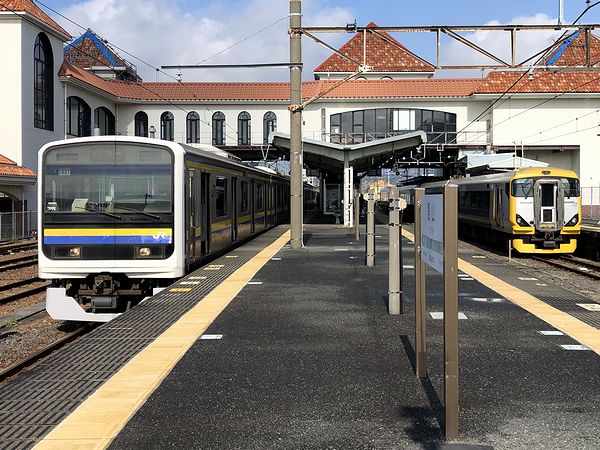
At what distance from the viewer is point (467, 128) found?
40062 millimetres

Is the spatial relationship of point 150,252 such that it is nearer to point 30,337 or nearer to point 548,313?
point 30,337

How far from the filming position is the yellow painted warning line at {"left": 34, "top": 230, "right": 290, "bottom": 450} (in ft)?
14.4

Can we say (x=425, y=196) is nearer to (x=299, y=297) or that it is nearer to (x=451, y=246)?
(x=451, y=246)

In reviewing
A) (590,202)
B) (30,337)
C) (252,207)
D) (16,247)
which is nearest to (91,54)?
(16,247)

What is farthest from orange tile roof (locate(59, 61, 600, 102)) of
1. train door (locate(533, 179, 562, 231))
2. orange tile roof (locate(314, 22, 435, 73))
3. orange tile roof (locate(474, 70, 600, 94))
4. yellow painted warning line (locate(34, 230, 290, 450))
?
yellow painted warning line (locate(34, 230, 290, 450))

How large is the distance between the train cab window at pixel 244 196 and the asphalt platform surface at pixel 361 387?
964 centimetres

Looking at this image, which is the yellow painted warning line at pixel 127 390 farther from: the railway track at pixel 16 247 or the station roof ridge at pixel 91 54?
the station roof ridge at pixel 91 54

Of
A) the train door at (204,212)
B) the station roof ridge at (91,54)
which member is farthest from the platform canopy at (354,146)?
the station roof ridge at (91,54)

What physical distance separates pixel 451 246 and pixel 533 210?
1519 centimetres

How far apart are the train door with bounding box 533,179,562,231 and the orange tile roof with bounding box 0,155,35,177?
60.0ft

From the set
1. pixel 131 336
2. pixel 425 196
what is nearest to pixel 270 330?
A: pixel 131 336

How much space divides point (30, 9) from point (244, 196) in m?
17.1

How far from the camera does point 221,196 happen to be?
1516cm

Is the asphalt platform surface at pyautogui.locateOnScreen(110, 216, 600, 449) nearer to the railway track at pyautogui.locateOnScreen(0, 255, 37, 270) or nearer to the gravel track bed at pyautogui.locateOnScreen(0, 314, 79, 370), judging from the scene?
the gravel track bed at pyautogui.locateOnScreen(0, 314, 79, 370)
